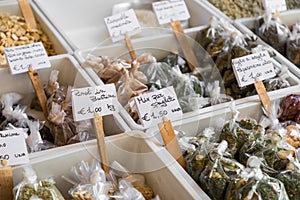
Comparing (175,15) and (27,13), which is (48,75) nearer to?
(27,13)

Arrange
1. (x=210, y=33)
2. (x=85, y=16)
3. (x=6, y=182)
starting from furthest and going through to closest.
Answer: (x=85, y=16)
(x=210, y=33)
(x=6, y=182)

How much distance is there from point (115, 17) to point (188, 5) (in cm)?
55

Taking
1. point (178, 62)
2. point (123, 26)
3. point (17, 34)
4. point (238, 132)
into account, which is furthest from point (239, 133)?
point (17, 34)

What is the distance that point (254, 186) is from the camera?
1.18 meters

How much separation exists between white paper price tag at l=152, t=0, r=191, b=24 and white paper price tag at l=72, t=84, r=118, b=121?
0.67 meters

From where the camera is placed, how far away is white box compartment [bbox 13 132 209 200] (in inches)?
52.2

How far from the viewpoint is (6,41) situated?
1.97 metres

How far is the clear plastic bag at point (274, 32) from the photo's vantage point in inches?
79.2

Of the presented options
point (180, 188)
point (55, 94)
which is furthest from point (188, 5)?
point (180, 188)

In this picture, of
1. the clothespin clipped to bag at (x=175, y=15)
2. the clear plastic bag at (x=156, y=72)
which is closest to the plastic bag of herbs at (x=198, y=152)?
the clear plastic bag at (x=156, y=72)

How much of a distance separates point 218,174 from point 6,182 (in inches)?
21.5

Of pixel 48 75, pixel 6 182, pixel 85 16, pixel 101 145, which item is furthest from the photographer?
pixel 85 16

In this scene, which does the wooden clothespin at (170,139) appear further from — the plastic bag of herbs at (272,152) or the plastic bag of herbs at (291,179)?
the plastic bag of herbs at (291,179)

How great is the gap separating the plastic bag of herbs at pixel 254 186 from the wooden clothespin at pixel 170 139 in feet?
0.65
